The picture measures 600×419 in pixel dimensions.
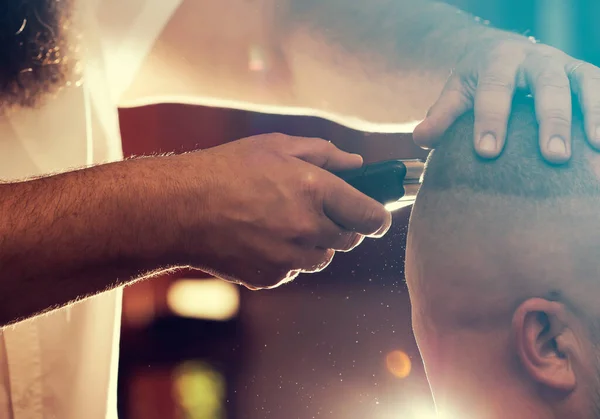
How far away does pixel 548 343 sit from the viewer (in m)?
0.63

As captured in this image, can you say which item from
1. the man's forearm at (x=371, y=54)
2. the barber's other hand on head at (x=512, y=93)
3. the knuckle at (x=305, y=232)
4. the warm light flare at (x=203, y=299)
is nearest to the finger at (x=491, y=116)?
the barber's other hand on head at (x=512, y=93)

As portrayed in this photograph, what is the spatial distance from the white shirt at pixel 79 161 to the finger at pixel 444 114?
2.02 ft

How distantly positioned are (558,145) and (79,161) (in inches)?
30.9

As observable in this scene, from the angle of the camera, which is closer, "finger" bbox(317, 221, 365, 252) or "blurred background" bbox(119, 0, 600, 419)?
"finger" bbox(317, 221, 365, 252)

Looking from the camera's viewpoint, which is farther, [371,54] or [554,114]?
[371,54]

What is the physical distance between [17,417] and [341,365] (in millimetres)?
674

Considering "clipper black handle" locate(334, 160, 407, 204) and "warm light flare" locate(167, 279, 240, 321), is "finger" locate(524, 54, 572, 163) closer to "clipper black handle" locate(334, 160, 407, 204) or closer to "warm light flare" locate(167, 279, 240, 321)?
"clipper black handle" locate(334, 160, 407, 204)

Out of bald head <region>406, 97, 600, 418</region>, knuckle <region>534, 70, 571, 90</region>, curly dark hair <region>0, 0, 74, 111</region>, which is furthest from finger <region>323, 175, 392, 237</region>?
curly dark hair <region>0, 0, 74, 111</region>

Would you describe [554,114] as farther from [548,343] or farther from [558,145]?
[548,343]

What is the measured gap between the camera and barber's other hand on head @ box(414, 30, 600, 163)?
24.5 inches

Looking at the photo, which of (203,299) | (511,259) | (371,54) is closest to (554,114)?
(511,259)

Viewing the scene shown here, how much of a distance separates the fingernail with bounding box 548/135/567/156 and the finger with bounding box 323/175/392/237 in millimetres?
213

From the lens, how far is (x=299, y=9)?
1130 mm

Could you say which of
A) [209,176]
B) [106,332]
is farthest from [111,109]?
[209,176]
